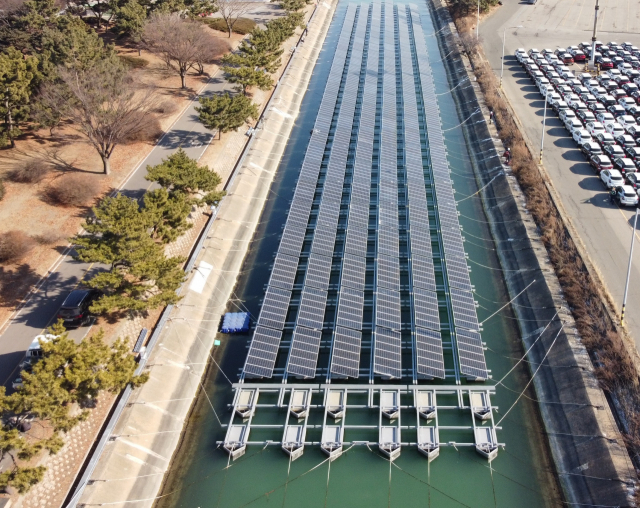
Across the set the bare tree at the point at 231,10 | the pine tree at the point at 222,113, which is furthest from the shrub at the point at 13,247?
the bare tree at the point at 231,10

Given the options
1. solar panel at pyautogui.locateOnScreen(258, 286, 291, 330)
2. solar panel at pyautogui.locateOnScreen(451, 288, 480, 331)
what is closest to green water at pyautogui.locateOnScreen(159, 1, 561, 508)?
solar panel at pyautogui.locateOnScreen(451, 288, 480, 331)

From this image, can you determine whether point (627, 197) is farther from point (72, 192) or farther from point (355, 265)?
point (72, 192)

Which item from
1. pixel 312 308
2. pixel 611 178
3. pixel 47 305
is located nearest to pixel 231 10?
pixel 611 178

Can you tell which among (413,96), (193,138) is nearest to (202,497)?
(193,138)

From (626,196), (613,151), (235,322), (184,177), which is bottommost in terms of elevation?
(235,322)

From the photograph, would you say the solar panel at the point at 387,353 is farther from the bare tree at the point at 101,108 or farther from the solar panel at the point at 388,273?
the bare tree at the point at 101,108

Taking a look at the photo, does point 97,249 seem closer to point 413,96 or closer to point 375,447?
point 375,447
